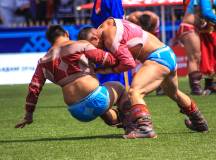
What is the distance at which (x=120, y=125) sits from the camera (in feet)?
30.4

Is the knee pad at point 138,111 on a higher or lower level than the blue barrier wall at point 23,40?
higher

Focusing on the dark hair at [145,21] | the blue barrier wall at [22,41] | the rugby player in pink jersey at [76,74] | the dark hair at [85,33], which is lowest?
the blue barrier wall at [22,41]

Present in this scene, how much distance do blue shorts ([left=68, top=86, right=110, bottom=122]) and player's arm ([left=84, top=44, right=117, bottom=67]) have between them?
295 mm

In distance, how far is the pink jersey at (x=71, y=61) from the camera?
8500 mm

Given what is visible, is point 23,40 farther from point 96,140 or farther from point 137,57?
point 96,140

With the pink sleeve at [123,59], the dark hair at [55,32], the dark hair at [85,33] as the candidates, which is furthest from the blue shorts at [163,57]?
the dark hair at [55,32]

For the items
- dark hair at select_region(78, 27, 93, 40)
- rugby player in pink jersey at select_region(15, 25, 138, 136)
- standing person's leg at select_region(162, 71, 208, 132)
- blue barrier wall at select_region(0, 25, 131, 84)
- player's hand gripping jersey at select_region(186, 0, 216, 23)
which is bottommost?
blue barrier wall at select_region(0, 25, 131, 84)

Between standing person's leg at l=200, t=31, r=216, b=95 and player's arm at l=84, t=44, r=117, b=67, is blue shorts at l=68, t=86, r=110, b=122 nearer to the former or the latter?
player's arm at l=84, t=44, r=117, b=67

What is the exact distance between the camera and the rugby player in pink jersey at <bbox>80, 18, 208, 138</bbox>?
28.2ft

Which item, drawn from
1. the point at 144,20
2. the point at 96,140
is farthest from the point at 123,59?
the point at 144,20

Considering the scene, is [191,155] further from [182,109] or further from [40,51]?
[40,51]

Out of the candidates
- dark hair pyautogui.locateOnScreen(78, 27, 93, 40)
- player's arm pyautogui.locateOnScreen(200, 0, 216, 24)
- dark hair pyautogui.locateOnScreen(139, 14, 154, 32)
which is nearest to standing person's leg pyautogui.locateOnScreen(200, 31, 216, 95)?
player's arm pyautogui.locateOnScreen(200, 0, 216, 24)

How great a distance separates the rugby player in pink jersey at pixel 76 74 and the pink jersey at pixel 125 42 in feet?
0.25

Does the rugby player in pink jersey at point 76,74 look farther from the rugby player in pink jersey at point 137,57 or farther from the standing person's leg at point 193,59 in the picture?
the standing person's leg at point 193,59
